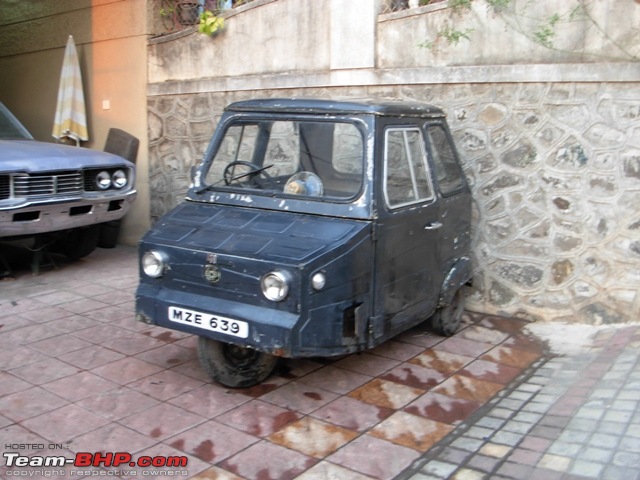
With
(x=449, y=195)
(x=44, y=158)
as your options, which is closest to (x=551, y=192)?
(x=449, y=195)

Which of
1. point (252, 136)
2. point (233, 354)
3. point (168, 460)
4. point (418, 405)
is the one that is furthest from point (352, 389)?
point (252, 136)

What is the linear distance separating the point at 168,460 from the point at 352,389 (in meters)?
1.39

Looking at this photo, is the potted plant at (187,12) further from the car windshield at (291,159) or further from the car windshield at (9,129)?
the car windshield at (291,159)

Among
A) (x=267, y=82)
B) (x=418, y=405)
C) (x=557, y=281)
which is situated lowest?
(x=418, y=405)

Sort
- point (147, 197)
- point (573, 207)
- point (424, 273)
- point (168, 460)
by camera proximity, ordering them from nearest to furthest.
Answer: point (168, 460), point (424, 273), point (573, 207), point (147, 197)

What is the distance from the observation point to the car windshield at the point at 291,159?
14.4 feet

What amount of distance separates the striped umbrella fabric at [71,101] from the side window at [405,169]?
18.9ft

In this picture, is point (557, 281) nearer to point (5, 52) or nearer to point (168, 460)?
point (168, 460)

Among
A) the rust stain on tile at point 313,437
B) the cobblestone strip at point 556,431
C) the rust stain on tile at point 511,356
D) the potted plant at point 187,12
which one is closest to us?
the cobblestone strip at point 556,431

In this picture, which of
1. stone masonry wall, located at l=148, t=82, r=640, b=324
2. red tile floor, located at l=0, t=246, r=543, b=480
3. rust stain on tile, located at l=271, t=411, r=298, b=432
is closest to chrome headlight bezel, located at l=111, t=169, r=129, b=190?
red tile floor, located at l=0, t=246, r=543, b=480

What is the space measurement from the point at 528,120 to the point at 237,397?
11.1 feet

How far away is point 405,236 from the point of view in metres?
4.46

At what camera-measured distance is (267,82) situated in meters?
7.20

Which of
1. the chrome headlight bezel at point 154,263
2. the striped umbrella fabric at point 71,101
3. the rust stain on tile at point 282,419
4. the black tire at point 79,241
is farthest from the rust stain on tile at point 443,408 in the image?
the striped umbrella fabric at point 71,101
